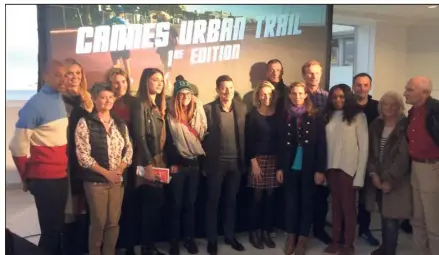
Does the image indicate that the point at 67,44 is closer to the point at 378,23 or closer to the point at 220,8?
the point at 220,8

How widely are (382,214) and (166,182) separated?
A: 3.31 feet

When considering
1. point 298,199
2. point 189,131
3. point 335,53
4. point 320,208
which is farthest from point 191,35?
point 320,208

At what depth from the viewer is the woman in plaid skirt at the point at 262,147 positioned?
189cm

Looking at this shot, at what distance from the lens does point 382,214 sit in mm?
2002

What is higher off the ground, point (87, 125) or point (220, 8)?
point (220, 8)

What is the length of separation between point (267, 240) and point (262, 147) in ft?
1.43

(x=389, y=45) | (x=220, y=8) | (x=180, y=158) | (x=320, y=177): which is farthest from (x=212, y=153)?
(x=389, y=45)

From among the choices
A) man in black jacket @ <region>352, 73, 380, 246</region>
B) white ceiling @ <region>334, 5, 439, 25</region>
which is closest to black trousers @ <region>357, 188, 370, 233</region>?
man in black jacket @ <region>352, 73, 380, 246</region>

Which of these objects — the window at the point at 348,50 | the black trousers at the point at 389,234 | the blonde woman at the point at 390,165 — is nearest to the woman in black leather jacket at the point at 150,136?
the window at the point at 348,50

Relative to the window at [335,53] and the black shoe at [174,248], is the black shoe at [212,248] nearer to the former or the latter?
the black shoe at [174,248]

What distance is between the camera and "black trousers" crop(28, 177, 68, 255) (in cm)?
183

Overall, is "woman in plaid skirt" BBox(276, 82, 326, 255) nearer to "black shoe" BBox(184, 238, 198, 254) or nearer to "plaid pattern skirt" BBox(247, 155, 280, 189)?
"plaid pattern skirt" BBox(247, 155, 280, 189)

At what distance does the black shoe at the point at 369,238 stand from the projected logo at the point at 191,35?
3.23 ft

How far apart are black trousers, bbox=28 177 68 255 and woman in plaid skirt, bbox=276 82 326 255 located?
37.2 inches
